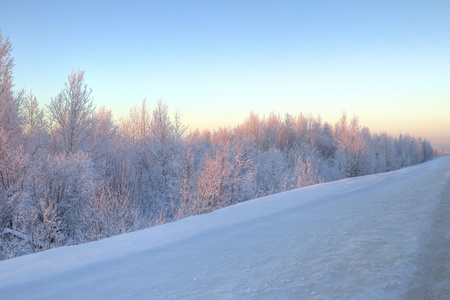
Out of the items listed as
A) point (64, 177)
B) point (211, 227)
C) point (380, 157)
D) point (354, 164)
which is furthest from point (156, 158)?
point (380, 157)

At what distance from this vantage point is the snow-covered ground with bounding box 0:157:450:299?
8.84 feet

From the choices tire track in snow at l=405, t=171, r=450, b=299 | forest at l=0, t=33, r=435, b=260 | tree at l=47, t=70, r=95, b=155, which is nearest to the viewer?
tire track in snow at l=405, t=171, r=450, b=299

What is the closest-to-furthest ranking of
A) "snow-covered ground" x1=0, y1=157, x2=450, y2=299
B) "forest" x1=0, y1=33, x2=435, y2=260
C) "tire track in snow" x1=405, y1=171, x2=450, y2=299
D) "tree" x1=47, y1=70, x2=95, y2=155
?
"tire track in snow" x1=405, y1=171, x2=450, y2=299
"snow-covered ground" x1=0, y1=157, x2=450, y2=299
"forest" x1=0, y1=33, x2=435, y2=260
"tree" x1=47, y1=70, x2=95, y2=155

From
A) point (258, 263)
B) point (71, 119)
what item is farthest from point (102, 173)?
point (258, 263)

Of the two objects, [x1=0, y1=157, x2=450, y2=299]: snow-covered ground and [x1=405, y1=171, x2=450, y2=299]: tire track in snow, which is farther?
[x1=0, y1=157, x2=450, y2=299]: snow-covered ground

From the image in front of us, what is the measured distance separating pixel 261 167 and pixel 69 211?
823 inches

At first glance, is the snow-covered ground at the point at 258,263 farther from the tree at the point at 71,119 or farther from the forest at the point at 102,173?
the tree at the point at 71,119

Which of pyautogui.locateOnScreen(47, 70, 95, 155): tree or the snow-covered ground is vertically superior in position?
pyautogui.locateOnScreen(47, 70, 95, 155): tree

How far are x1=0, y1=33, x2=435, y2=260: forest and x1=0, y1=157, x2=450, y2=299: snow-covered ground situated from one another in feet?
23.3

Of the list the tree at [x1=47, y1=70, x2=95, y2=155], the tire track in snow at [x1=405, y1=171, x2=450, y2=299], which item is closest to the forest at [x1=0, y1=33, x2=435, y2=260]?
the tree at [x1=47, y1=70, x2=95, y2=155]

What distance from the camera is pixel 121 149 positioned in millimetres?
29312

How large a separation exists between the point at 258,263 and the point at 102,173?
70.5 ft

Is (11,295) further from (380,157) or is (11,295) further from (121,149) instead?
(380,157)

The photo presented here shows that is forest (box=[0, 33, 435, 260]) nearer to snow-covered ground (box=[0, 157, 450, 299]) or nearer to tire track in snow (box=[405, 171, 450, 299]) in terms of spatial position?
snow-covered ground (box=[0, 157, 450, 299])
